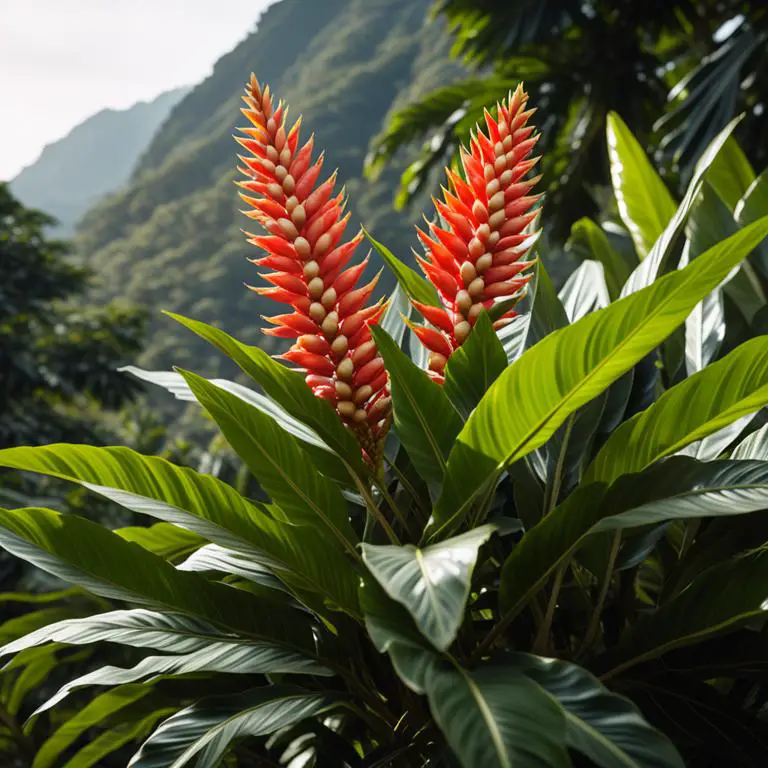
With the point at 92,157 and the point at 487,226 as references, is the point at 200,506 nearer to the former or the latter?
the point at 487,226

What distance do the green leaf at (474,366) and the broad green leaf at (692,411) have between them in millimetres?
118

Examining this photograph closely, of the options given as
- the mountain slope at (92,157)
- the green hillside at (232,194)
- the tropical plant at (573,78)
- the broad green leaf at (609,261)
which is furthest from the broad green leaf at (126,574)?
the mountain slope at (92,157)

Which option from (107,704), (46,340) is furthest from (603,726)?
(46,340)

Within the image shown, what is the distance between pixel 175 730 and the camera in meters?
0.67

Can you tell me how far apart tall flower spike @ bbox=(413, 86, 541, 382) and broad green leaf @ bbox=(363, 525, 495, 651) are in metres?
0.24

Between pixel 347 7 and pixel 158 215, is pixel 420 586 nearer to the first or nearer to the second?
pixel 158 215

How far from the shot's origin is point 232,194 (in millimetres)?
34625

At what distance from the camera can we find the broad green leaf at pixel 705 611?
2.06 ft

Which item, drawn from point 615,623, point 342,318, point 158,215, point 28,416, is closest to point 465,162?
point 342,318

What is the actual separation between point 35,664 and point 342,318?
792 millimetres

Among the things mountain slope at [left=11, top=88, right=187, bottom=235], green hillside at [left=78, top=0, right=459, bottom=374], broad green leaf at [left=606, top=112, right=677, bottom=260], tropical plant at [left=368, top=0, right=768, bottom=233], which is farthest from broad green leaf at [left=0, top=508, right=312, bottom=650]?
mountain slope at [left=11, top=88, right=187, bottom=235]

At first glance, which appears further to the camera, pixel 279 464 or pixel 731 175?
pixel 731 175

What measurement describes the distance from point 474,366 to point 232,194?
35550mm

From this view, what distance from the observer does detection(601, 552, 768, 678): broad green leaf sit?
0.63 m
